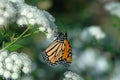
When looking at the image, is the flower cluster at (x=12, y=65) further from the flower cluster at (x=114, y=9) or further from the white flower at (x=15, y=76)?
the flower cluster at (x=114, y=9)

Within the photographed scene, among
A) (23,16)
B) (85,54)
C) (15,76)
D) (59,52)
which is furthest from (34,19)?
(85,54)

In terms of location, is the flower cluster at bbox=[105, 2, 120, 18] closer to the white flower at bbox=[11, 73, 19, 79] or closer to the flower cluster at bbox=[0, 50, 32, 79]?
the flower cluster at bbox=[0, 50, 32, 79]

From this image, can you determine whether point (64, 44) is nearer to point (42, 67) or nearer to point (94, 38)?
point (94, 38)

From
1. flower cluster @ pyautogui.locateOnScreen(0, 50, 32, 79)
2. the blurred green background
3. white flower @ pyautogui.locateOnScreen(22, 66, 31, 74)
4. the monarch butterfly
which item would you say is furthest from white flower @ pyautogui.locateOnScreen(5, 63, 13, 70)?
the blurred green background

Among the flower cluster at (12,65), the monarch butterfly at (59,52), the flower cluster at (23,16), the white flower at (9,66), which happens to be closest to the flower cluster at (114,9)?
the monarch butterfly at (59,52)

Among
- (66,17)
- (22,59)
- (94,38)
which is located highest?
(66,17)

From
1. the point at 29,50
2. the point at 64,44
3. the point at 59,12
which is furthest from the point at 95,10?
the point at 64,44
